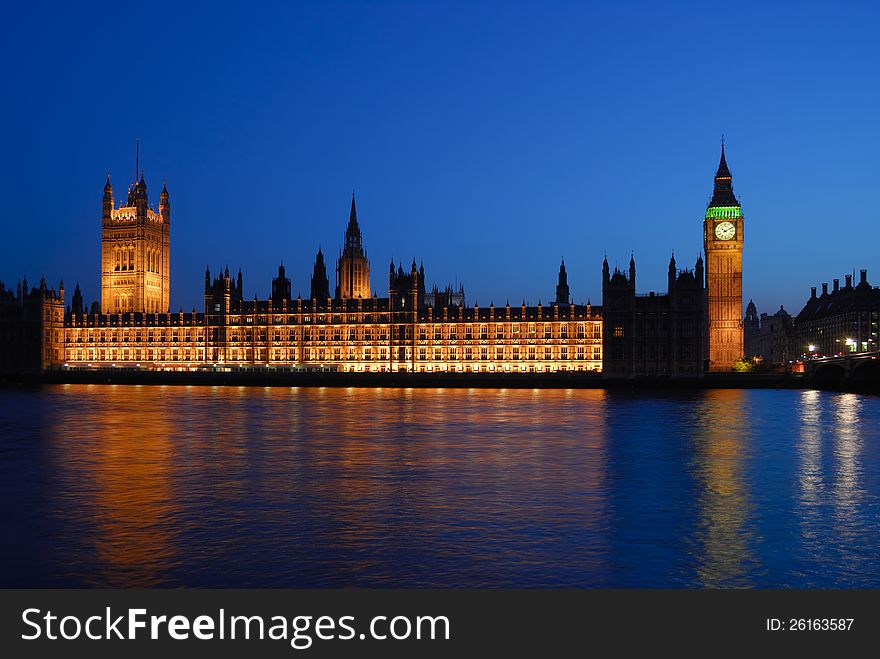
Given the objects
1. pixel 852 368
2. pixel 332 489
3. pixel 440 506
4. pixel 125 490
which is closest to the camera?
pixel 440 506

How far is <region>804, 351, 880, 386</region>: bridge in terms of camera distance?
9006 cm

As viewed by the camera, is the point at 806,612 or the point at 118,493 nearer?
the point at 806,612

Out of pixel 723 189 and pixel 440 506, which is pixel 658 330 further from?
pixel 440 506

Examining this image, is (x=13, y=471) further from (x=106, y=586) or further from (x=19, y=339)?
(x=19, y=339)

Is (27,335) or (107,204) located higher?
(107,204)

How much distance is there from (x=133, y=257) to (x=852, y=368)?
12857 centimetres

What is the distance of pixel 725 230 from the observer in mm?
147000

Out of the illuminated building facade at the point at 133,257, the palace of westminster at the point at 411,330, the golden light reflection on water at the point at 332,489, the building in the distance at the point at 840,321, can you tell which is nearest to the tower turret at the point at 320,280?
the palace of westminster at the point at 411,330

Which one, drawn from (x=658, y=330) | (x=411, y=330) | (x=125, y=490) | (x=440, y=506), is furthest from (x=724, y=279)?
(x=125, y=490)

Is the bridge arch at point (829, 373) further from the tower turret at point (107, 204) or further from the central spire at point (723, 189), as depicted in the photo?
the tower turret at point (107, 204)

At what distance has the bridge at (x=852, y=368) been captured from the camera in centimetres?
9006

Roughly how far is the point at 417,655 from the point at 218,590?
15.1 ft

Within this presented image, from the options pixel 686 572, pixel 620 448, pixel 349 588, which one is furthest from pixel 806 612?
pixel 620 448

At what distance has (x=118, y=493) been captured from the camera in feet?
87.1
